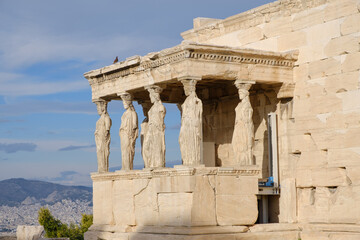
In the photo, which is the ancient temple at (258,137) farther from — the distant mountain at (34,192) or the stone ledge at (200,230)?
the distant mountain at (34,192)

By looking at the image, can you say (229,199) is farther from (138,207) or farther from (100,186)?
(100,186)

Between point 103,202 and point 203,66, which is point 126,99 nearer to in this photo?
point 103,202

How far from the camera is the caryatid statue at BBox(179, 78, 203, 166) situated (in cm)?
1594

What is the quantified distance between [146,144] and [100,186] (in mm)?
2083

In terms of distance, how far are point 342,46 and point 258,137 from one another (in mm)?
3107

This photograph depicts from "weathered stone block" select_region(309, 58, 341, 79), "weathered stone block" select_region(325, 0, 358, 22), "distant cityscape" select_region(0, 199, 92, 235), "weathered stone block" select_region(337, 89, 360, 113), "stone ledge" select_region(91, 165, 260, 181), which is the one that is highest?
"weathered stone block" select_region(325, 0, 358, 22)

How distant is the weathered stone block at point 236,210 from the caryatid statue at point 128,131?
2.88 metres

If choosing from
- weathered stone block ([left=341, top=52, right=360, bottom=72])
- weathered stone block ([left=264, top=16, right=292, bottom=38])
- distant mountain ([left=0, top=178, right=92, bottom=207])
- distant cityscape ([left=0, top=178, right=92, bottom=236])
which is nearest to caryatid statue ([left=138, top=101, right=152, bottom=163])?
weathered stone block ([left=264, top=16, right=292, bottom=38])

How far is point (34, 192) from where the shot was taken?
88.1 meters

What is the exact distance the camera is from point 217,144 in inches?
756

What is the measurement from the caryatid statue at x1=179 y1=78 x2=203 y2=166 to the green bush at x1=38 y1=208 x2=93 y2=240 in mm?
14096

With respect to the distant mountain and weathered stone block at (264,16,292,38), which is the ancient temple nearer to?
weathered stone block at (264,16,292,38)

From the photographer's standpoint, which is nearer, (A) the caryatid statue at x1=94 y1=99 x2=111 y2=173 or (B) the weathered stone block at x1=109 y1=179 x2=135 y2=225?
(B) the weathered stone block at x1=109 y1=179 x2=135 y2=225

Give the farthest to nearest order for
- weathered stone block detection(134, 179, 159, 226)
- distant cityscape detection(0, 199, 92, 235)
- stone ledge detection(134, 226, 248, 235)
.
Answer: distant cityscape detection(0, 199, 92, 235), weathered stone block detection(134, 179, 159, 226), stone ledge detection(134, 226, 248, 235)
